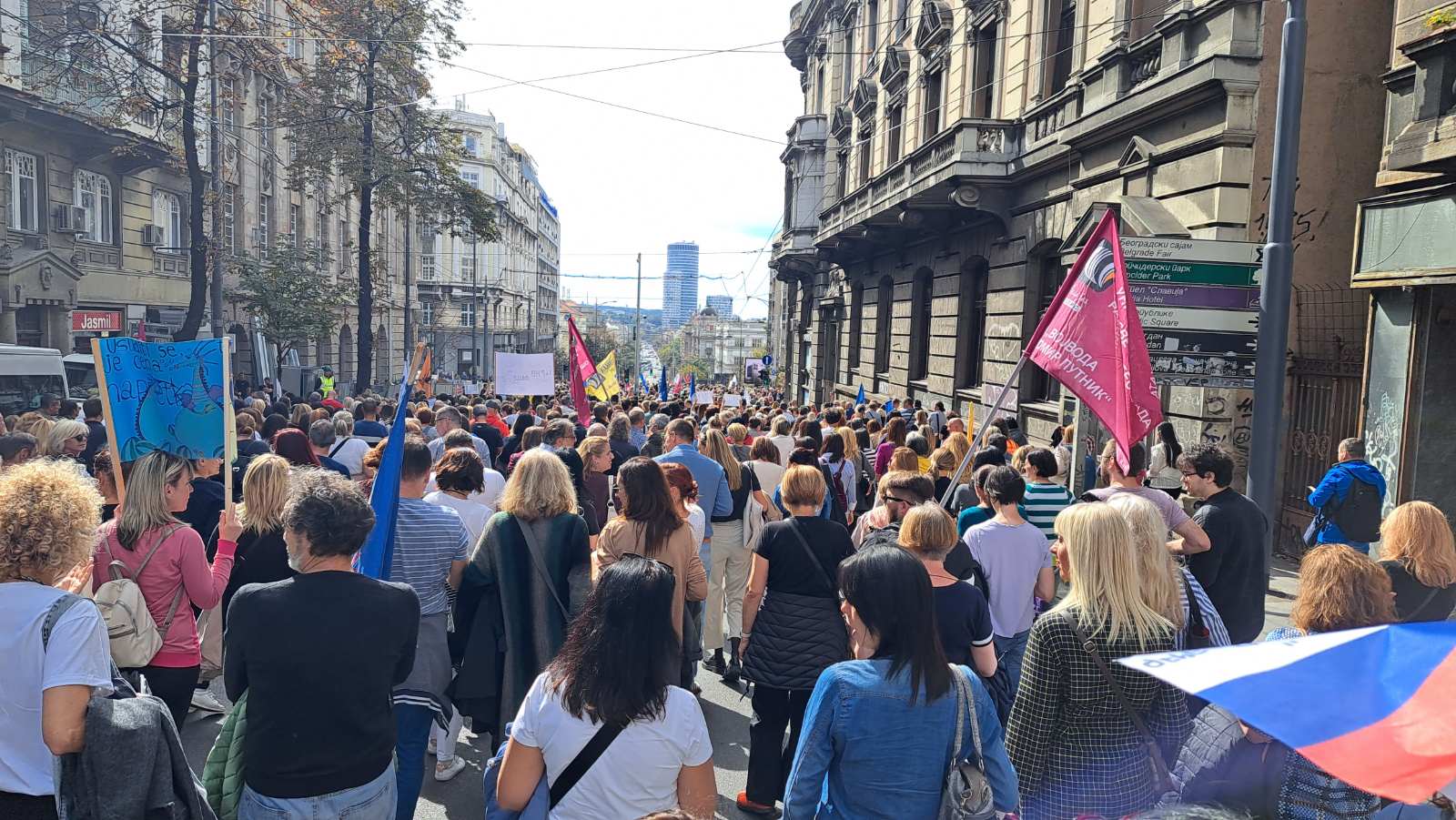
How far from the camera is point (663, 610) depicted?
8.82 feet

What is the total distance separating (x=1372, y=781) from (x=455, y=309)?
68.8 m

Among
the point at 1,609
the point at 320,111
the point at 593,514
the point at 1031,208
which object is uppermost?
the point at 320,111

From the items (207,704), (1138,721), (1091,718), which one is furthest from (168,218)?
(1138,721)

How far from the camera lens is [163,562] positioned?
4.04 metres

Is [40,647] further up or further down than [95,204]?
further down

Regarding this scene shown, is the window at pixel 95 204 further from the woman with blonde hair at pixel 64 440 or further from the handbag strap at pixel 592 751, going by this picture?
the handbag strap at pixel 592 751

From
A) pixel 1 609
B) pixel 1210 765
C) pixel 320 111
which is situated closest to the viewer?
pixel 1 609

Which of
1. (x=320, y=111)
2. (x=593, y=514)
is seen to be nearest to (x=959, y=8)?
(x=320, y=111)

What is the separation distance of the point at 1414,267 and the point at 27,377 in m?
18.8

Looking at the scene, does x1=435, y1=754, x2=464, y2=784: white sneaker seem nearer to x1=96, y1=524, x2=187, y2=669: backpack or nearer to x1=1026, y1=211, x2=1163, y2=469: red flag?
x1=96, y1=524, x2=187, y2=669: backpack

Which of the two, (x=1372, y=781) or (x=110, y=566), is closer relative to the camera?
(x=1372, y=781)

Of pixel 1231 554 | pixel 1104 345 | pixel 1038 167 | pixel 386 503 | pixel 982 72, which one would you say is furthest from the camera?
pixel 982 72

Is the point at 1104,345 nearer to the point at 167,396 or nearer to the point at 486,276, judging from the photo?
the point at 167,396

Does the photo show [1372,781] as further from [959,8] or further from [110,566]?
[959,8]
